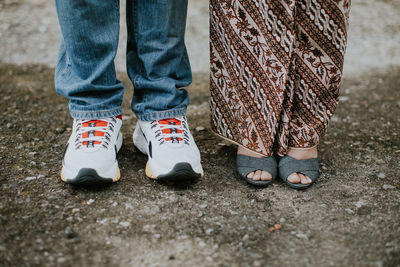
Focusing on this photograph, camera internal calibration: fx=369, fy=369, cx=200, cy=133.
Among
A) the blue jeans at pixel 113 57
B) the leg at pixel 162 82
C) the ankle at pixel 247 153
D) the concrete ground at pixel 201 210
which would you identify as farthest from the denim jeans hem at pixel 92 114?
the ankle at pixel 247 153

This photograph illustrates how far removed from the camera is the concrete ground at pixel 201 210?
0.90 m

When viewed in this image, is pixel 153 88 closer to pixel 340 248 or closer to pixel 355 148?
pixel 340 248

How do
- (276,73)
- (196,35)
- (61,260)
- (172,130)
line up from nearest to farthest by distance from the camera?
1. (61,260)
2. (276,73)
3. (172,130)
4. (196,35)

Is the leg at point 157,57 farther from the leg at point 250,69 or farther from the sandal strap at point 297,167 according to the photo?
the sandal strap at point 297,167

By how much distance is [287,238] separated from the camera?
97 centimetres

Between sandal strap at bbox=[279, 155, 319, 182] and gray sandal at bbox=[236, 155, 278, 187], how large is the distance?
0.03 m

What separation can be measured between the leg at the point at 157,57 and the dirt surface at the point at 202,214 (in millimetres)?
237

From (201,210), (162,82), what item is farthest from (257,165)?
(162,82)

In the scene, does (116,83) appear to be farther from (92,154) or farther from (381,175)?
(381,175)

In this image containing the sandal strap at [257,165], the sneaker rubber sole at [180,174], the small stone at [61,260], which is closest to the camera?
the small stone at [61,260]

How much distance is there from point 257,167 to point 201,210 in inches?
9.6

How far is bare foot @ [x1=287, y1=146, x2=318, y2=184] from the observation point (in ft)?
3.80

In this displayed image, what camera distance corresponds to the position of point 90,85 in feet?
3.50

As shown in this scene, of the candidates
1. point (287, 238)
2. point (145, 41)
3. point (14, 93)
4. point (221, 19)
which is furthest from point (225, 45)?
point (14, 93)
